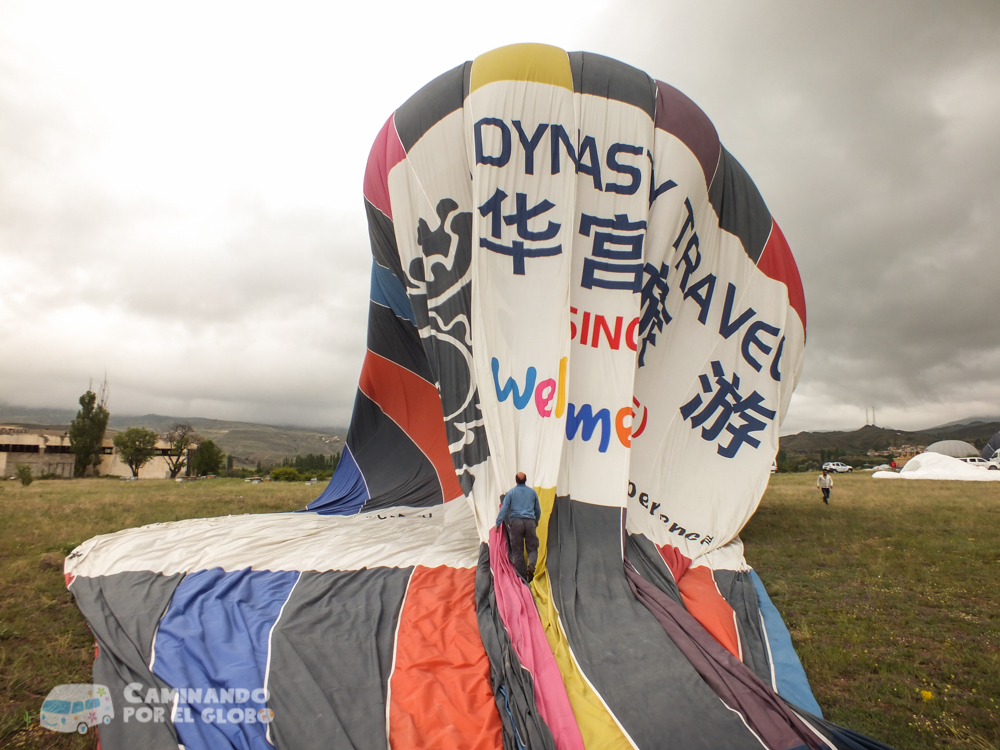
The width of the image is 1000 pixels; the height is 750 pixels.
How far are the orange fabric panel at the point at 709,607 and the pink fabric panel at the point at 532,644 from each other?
53.0 inches

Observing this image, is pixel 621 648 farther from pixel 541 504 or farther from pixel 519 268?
pixel 519 268

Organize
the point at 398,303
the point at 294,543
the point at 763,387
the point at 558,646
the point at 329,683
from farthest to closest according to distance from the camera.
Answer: the point at 398,303 → the point at 763,387 → the point at 294,543 → the point at 558,646 → the point at 329,683

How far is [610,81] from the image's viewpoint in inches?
251

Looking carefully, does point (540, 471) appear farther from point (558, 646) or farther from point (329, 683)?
point (329, 683)

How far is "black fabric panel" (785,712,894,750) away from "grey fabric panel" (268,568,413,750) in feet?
7.81

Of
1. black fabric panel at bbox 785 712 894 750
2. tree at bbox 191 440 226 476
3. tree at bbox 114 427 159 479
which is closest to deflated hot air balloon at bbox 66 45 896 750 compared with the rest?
black fabric panel at bbox 785 712 894 750

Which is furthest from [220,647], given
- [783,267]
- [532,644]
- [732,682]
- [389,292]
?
[783,267]

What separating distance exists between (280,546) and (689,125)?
6.92 m

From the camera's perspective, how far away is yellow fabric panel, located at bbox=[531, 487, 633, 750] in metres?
3.02

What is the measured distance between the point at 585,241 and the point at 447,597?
3955 millimetres

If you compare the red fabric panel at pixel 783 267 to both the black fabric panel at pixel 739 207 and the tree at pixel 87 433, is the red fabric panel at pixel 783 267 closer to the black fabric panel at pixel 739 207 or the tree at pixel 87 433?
the black fabric panel at pixel 739 207

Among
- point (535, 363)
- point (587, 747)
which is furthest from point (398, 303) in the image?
point (587, 747)

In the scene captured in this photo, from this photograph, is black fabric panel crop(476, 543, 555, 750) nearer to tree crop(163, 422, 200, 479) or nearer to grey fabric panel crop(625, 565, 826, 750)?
grey fabric panel crop(625, 565, 826, 750)

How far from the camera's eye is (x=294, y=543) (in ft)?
20.5
